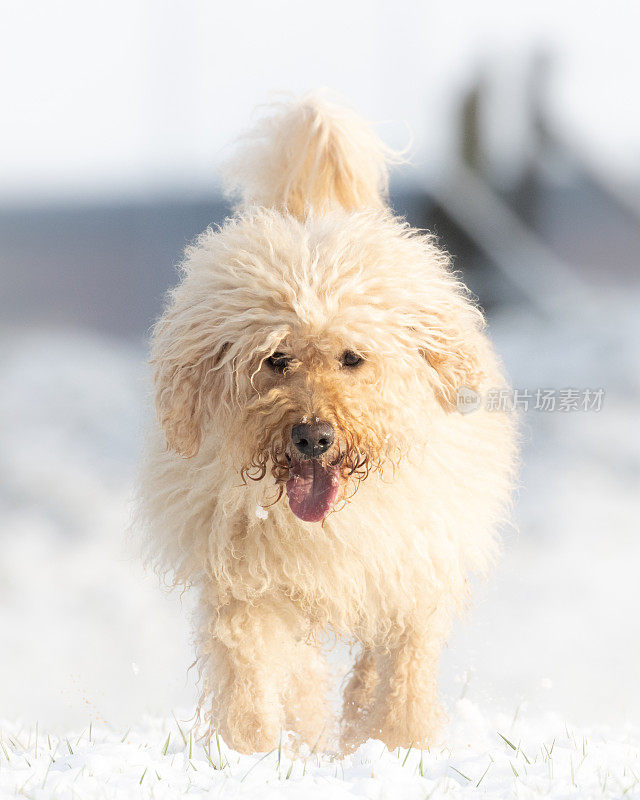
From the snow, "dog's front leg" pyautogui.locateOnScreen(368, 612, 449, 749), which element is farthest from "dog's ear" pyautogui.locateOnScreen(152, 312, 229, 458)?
"dog's front leg" pyautogui.locateOnScreen(368, 612, 449, 749)

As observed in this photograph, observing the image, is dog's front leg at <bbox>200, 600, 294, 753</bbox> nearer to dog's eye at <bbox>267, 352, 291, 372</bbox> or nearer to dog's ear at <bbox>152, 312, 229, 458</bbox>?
dog's ear at <bbox>152, 312, 229, 458</bbox>

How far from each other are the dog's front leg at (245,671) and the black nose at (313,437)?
796mm

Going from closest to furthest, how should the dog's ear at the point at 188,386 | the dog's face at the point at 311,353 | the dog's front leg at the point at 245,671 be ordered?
the dog's face at the point at 311,353 → the dog's ear at the point at 188,386 → the dog's front leg at the point at 245,671

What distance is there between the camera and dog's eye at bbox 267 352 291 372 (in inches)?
125

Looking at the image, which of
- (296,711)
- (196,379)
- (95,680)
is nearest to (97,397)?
(95,680)

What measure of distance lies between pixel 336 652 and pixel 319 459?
5.38ft

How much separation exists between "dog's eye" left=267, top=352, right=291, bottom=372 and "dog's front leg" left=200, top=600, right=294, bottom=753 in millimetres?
913

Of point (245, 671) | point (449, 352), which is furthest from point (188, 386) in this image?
point (245, 671)

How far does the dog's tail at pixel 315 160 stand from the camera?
172 inches

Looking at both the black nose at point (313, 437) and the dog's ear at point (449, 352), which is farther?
the dog's ear at point (449, 352)

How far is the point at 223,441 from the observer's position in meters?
3.32

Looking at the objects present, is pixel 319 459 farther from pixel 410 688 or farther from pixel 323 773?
pixel 410 688

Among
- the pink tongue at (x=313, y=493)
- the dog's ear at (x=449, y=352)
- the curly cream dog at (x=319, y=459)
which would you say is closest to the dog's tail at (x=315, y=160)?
the curly cream dog at (x=319, y=459)

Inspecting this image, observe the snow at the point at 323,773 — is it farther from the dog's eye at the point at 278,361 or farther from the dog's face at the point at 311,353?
the dog's eye at the point at 278,361
